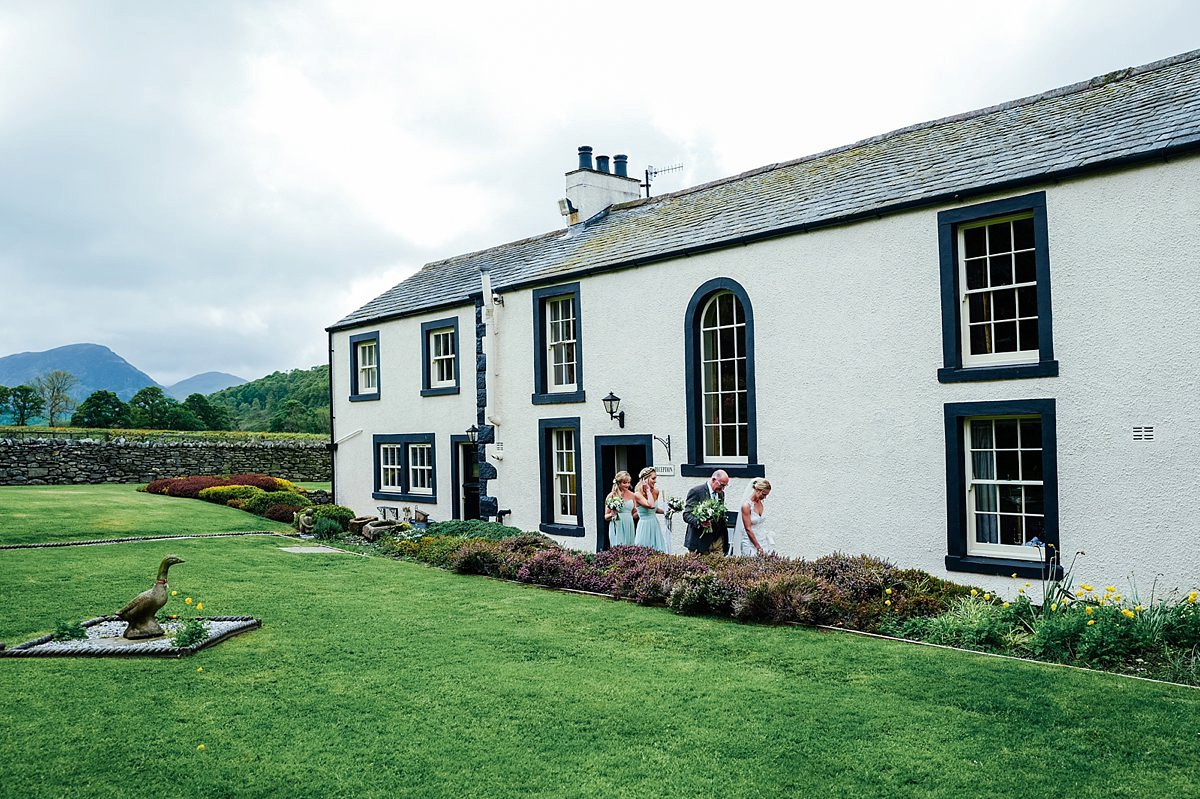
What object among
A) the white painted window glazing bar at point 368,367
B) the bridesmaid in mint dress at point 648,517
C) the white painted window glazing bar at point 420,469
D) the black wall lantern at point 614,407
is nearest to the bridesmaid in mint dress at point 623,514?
the bridesmaid in mint dress at point 648,517

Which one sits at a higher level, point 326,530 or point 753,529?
point 753,529

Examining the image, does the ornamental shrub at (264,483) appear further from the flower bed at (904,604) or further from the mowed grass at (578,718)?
the mowed grass at (578,718)

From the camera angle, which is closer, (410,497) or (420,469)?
(410,497)

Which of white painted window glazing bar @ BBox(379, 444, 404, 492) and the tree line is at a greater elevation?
the tree line

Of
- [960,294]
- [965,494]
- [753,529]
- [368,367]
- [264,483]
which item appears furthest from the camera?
[264,483]

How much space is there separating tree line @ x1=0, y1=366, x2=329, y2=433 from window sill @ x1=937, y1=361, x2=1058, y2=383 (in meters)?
43.7

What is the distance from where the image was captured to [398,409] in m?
22.8

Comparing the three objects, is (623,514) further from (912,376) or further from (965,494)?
(965,494)

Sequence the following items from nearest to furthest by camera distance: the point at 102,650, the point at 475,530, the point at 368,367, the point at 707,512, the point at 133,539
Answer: the point at 102,650
the point at 707,512
the point at 475,530
the point at 133,539
the point at 368,367

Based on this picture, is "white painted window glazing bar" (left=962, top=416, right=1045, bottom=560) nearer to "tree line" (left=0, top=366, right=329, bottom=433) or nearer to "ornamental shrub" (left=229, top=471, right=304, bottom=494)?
"ornamental shrub" (left=229, top=471, right=304, bottom=494)

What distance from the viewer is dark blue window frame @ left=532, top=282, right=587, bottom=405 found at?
56.3 feet

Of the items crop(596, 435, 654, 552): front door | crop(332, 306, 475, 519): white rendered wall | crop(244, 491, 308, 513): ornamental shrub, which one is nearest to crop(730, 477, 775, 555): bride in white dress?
crop(596, 435, 654, 552): front door

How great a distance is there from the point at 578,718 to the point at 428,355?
16.2 metres

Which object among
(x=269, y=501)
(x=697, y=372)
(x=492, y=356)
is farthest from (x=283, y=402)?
(x=697, y=372)
